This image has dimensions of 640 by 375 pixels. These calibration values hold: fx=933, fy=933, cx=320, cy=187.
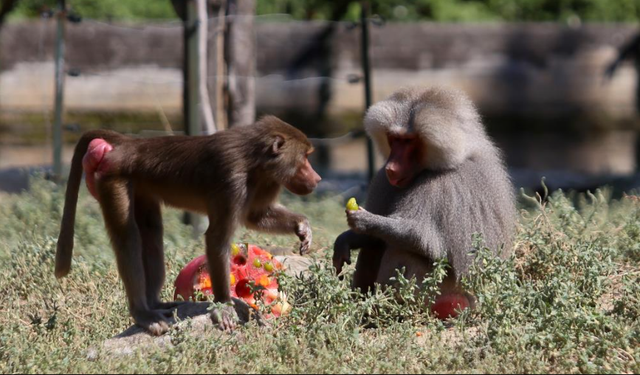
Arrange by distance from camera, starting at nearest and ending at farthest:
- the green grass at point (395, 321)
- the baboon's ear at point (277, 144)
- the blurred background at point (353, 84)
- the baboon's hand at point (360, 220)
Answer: the green grass at point (395, 321) < the baboon's ear at point (277, 144) < the baboon's hand at point (360, 220) < the blurred background at point (353, 84)

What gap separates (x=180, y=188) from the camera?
4.85m

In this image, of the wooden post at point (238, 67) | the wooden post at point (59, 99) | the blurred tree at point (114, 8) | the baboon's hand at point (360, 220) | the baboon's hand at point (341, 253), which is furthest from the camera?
the blurred tree at point (114, 8)

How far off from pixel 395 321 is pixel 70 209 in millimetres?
1840

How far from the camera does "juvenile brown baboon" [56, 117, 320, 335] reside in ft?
15.4

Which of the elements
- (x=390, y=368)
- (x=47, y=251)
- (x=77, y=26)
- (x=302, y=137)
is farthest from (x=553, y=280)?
(x=77, y=26)

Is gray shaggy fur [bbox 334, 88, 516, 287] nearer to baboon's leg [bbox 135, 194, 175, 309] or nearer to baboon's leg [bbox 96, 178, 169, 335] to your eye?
baboon's leg [bbox 135, 194, 175, 309]

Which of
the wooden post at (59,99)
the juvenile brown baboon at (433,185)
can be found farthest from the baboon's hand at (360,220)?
the wooden post at (59,99)

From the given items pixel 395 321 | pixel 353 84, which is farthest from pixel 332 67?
pixel 395 321

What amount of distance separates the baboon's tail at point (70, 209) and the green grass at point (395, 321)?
33cm

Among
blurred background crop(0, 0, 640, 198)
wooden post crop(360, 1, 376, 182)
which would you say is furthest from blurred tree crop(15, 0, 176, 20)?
wooden post crop(360, 1, 376, 182)

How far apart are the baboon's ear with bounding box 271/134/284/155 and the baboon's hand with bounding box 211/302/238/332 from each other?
0.82 meters

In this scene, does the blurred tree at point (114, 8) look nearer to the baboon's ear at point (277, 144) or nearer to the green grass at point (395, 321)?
the green grass at point (395, 321)

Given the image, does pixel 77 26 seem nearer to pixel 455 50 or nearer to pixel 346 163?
pixel 346 163

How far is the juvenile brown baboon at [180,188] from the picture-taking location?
15.4ft
